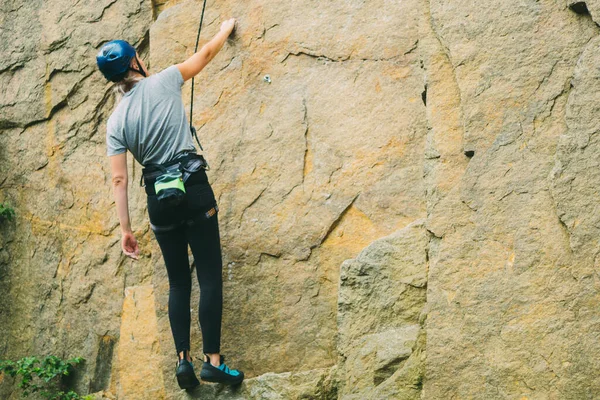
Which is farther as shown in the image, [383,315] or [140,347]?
[140,347]

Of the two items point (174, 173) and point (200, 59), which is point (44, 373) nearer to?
point (174, 173)

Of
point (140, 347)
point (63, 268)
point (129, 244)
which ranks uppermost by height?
point (129, 244)

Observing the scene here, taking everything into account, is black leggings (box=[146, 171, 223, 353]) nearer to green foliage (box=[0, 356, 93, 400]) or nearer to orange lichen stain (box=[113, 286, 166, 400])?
orange lichen stain (box=[113, 286, 166, 400])

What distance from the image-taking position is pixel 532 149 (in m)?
3.88

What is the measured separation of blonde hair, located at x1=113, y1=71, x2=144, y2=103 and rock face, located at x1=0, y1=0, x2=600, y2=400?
696 mm

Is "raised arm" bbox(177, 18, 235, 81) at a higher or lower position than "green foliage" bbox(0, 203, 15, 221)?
higher

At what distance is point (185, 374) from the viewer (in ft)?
14.9

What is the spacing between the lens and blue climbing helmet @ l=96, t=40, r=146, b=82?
14.4ft

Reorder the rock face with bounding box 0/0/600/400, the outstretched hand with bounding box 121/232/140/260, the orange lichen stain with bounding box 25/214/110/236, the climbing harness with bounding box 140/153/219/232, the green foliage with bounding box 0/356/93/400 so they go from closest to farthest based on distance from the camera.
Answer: the rock face with bounding box 0/0/600/400 → the climbing harness with bounding box 140/153/219/232 → the outstretched hand with bounding box 121/232/140/260 → the green foliage with bounding box 0/356/93/400 → the orange lichen stain with bounding box 25/214/110/236

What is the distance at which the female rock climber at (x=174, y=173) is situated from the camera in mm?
4441

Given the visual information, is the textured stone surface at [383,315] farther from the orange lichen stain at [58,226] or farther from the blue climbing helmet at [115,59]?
the orange lichen stain at [58,226]

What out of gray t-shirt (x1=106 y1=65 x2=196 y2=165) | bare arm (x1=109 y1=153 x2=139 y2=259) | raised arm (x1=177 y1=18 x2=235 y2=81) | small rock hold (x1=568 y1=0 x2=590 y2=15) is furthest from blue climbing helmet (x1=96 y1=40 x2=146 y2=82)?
small rock hold (x1=568 y1=0 x2=590 y2=15)

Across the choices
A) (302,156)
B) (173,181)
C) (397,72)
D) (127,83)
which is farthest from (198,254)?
(397,72)

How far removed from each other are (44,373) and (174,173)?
2.18m
